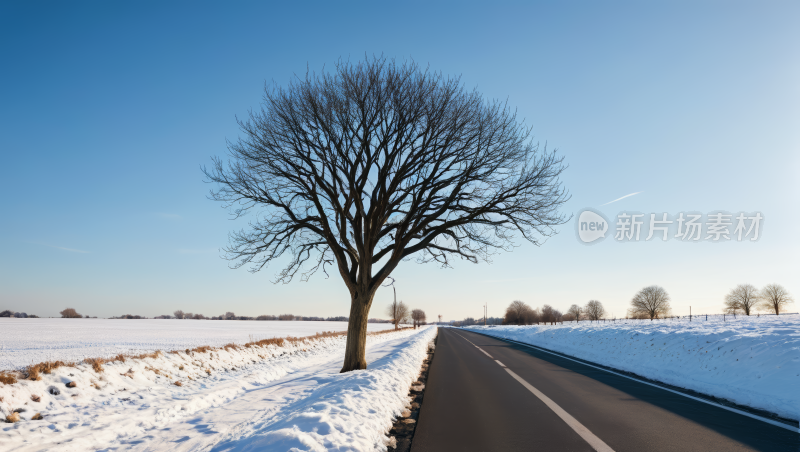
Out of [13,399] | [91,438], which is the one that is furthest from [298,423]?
[13,399]

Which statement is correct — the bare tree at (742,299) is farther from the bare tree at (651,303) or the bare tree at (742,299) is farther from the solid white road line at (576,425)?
the solid white road line at (576,425)

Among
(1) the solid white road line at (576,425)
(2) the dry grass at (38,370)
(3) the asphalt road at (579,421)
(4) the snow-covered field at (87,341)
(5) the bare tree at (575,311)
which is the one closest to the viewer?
(1) the solid white road line at (576,425)

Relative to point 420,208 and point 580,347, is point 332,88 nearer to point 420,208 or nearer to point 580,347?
point 420,208

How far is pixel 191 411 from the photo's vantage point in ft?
25.4

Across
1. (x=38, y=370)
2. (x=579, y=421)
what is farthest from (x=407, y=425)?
(x=38, y=370)

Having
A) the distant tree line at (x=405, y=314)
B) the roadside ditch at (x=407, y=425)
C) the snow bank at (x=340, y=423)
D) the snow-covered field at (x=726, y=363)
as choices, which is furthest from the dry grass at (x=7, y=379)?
the distant tree line at (x=405, y=314)

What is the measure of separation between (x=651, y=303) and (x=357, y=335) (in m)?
101

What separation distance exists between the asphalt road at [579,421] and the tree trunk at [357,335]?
278 centimetres

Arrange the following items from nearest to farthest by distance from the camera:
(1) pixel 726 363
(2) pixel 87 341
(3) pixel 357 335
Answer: (1) pixel 726 363, (3) pixel 357 335, (2) pixel 87 341

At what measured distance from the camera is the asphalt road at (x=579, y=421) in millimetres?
4688

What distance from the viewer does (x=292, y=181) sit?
1250 centimetres

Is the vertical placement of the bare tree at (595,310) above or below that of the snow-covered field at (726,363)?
below

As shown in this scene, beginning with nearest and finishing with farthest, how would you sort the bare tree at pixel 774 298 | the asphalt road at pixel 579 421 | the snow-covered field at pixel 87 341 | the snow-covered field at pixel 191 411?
1. the asphalt road at pixel 579 421
2. the snow-covered field at pixel 191 411
3. the snow-covered field at pixel 87 341
4. the bare tree at pixel 774 298

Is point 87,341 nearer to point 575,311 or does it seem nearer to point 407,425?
point 407,425
